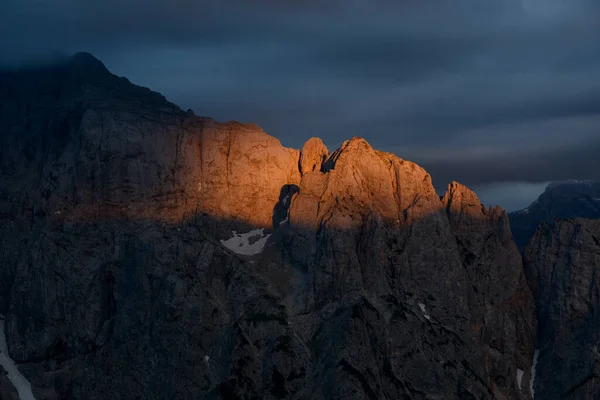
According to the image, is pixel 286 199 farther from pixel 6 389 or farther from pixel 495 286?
pixel 6 389

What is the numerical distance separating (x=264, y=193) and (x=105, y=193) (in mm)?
33106

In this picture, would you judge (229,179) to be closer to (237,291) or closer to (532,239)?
(237,291)

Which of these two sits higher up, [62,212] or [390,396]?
[62,212]

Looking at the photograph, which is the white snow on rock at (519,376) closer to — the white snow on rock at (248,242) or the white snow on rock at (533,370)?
the white snow on rock at (533,370)

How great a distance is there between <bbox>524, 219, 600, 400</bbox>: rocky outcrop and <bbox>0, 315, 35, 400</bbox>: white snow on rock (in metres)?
98.4

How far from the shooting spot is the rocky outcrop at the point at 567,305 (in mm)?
170500

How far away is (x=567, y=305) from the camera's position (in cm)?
18238

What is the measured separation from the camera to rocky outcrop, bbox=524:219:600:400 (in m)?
170

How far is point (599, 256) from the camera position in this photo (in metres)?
184

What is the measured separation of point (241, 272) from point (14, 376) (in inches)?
1899

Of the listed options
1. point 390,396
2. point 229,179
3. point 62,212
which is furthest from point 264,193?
point 390,396

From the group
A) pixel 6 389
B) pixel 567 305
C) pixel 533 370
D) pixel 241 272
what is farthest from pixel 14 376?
pixel 567 305

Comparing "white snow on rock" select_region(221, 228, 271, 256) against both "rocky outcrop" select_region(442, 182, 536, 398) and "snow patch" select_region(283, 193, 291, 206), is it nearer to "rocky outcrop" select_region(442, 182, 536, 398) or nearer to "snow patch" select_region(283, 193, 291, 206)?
"snow patch" select_region(283, 193, 291, 206)

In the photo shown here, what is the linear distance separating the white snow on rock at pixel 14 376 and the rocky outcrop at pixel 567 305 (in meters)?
98.4
